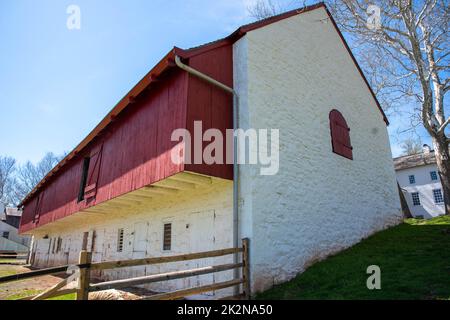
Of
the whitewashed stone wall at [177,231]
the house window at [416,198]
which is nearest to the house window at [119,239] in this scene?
the whitewashed stone wall at [177,231]

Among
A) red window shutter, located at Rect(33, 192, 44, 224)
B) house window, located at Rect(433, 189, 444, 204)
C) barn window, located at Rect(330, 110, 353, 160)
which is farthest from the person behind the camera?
house window, located at Rect(433, 189, 444, 204)

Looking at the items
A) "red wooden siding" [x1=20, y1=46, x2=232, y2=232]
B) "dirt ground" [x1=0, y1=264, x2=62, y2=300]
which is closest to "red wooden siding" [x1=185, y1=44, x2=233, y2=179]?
"red wooden siding" [x1=20, y1=46, x2=232, y2=232]

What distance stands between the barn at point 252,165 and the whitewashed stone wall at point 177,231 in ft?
0.14

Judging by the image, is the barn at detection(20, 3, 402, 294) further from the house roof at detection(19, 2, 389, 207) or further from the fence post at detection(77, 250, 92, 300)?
the fence post at detection(77, 250, 92, 300)

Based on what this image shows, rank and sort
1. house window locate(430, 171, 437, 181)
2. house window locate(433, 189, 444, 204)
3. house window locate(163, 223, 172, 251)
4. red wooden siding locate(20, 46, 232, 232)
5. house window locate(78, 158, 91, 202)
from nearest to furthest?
A: red wooden siding locate(20, 46, 232, 232) → house window locate(163, 223, 172, 251) → house window locate(78, 158, 91, 202) → house window locate(433, 189, 444, 204) → house window locate(430, 171, 437, 181)

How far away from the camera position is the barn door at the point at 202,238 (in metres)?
7.25

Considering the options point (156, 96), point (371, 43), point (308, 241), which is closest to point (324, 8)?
point (371, 43)

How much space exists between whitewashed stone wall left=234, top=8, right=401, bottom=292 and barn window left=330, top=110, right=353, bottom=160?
28 cm

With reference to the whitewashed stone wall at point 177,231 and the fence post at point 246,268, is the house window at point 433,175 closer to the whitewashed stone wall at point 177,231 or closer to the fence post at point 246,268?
the whitewashed stone wall at point 177,231

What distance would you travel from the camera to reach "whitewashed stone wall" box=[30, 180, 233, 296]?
281 inches

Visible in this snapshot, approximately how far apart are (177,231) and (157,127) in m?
3.06

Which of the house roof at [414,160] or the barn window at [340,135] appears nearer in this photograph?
the barn window at [340,135]

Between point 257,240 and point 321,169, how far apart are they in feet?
12.8

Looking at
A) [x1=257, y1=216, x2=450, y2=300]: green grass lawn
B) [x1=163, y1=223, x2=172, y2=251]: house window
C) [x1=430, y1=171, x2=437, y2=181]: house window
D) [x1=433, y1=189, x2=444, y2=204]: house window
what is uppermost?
[x1=430, y1=171, x2=437, y2=181]: house window
